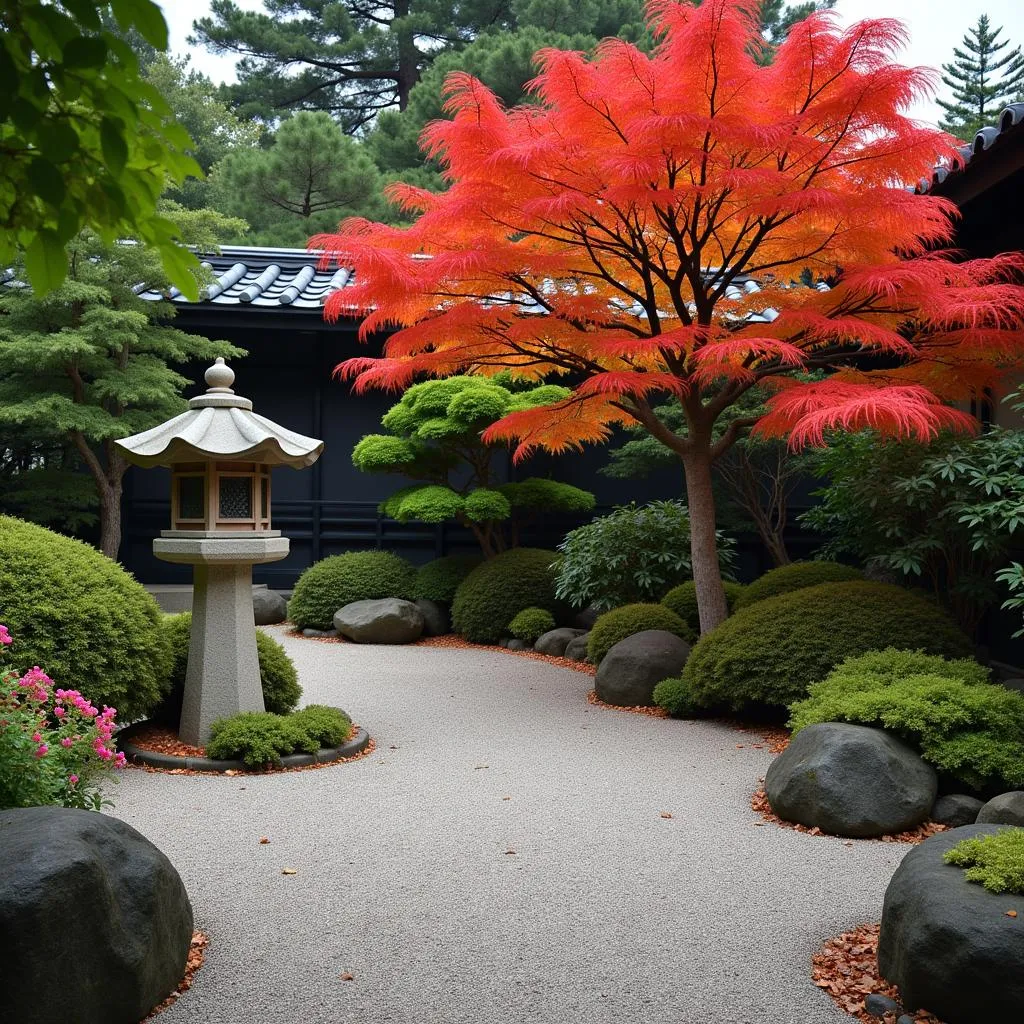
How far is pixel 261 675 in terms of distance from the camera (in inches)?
268

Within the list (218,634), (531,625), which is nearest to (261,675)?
(218,634)

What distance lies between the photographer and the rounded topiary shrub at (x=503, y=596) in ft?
37.4

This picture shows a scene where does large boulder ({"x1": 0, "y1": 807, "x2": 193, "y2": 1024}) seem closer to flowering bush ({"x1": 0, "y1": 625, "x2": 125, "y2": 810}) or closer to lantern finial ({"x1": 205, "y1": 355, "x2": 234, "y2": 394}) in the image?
flowering bush ({"x1": 0, "y1": 625, "x2": 125, "y2": 810})

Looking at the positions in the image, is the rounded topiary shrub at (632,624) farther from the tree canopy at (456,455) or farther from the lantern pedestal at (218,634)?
the lantern pedestal at (218,634)

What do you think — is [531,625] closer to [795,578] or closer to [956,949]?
[795,578]

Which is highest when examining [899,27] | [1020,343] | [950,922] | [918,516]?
[899,27]

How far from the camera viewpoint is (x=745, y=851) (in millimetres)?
4660

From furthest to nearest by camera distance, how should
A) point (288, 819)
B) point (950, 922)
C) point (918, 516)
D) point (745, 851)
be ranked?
point (918, 516) < point (288, 819) < point (745, 851) < point (950, 922)

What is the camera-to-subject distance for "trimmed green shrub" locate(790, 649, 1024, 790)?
501cm

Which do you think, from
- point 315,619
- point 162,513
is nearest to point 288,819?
point 315,619

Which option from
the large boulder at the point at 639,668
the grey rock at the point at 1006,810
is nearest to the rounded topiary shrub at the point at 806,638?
the large boulder at the point at 639,668

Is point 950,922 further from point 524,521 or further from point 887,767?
point 524,521

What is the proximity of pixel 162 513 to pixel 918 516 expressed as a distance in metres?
10.0

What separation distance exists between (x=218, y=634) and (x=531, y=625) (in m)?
5.11
